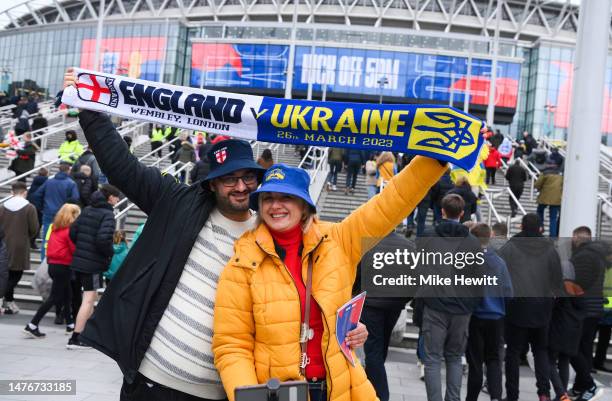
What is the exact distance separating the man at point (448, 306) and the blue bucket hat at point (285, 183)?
2.74m

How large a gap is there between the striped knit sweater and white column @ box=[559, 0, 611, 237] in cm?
614

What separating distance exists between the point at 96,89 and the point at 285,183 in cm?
125

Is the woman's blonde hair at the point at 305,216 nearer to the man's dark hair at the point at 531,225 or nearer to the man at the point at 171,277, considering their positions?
the man at the point at 171,277

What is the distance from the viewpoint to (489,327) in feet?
19.4

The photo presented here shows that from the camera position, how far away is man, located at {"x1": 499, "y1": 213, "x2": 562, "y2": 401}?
19.6ft

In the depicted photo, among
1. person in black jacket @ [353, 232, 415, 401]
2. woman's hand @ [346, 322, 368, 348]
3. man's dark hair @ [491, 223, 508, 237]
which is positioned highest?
man's dark hair @ [491, 223, 508, 237]

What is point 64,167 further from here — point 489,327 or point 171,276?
point 171,276

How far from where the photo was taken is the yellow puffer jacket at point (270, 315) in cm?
258

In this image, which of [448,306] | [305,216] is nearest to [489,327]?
[448,306]

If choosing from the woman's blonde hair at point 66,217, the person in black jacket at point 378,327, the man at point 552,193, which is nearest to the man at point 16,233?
the woman's blonde hair at point 66,217

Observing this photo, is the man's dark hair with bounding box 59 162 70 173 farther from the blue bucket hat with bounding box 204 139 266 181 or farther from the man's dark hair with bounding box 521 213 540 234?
the blue bucket hat with bounding box 204 139 266 181

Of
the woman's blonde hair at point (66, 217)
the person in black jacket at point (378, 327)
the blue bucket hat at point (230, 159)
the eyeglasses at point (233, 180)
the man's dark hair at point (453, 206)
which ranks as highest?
the blue bucket hat at point (230, 159)

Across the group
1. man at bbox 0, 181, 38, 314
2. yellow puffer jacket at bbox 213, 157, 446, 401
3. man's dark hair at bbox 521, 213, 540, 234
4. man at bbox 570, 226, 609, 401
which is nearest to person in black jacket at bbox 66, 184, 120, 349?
man at bbox 0, 181, 38, 314

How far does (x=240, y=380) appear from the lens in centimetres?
251
